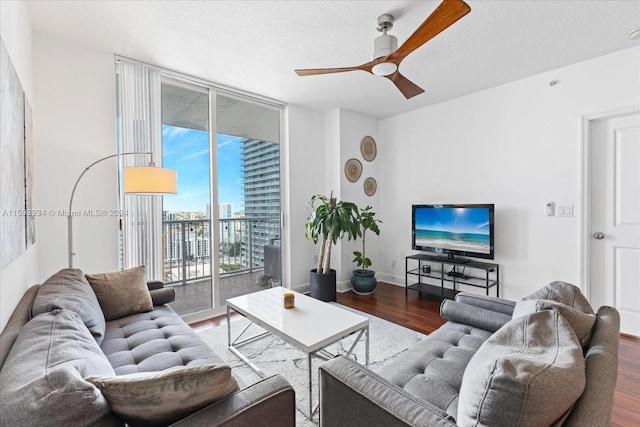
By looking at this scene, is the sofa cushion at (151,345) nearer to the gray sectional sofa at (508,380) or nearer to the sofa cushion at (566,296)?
the gray sectional sofa at (508,380)

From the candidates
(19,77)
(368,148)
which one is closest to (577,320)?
(19,77)

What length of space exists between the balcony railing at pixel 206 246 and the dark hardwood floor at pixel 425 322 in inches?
24.8

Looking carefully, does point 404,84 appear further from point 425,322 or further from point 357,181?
point 425,322

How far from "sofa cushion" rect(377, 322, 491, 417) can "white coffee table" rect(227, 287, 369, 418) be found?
16.9 inches

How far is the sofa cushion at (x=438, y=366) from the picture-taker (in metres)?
1.23

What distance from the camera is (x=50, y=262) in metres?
2.33

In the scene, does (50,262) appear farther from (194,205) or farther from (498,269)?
(498,269)

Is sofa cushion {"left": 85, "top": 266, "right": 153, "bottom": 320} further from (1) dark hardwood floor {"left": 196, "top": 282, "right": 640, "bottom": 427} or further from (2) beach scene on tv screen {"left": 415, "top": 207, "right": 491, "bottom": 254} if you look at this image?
(2) beach scene on tv screen {"left": 415, "top": 207, "right": 491, "bottom": 254}

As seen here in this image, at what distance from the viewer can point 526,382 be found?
2.38 ft

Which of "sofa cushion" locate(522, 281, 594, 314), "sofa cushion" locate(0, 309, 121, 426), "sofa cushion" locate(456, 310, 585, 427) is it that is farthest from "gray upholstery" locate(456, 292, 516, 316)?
"sofa cushion" locate(0, 309, 121, 426)

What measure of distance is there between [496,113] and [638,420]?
298cm

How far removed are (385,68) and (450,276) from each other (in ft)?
8.86

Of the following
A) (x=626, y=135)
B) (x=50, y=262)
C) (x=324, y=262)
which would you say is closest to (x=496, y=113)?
(x=626, y=135)

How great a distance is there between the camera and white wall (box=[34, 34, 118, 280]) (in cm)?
231
